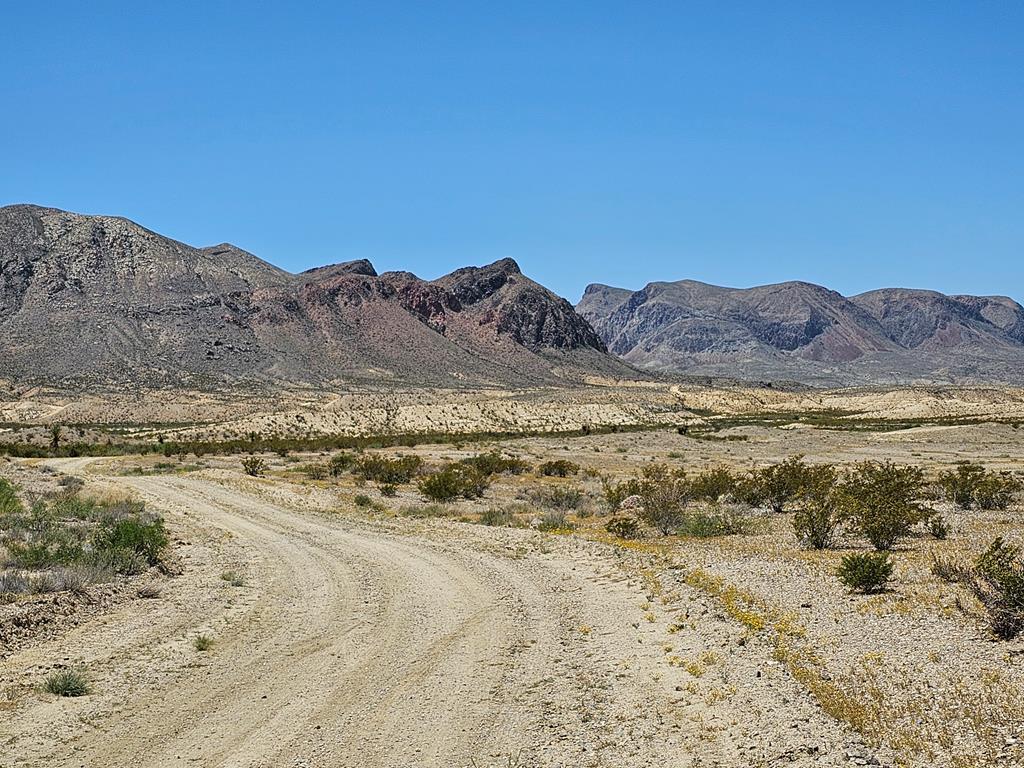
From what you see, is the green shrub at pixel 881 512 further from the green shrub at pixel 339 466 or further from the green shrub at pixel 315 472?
the green shrub at pixel 339 466

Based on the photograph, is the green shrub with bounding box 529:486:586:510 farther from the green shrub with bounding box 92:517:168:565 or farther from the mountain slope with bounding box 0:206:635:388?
the mountain slope with bounding box 0:206:635:388

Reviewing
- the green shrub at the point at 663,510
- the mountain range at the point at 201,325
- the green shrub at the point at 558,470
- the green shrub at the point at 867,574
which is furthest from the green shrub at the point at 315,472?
the mountain range at the point at 201,325

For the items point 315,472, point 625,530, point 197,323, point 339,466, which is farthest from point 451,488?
point 197,323

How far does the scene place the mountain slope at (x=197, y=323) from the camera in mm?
123312

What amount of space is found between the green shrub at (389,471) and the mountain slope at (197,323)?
83.1 metres

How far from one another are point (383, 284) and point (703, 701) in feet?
591

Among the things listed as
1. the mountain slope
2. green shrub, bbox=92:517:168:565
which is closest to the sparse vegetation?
green shrub, bbox=92:517:168:565

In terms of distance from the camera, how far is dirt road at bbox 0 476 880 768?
24.5 ft

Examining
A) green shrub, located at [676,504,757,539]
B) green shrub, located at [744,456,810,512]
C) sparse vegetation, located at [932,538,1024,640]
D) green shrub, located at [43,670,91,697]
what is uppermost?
sparse vegetation, located at [932,538,1024,640]

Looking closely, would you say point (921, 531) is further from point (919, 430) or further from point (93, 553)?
point (919, 430)

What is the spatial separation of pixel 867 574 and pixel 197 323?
142m

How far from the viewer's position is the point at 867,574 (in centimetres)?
1216

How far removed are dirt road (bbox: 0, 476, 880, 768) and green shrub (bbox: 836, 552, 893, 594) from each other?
213 cm

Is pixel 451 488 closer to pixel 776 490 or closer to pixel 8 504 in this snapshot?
pixel 776 490
